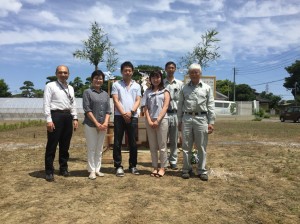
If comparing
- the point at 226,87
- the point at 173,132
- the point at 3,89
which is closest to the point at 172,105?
the point at 173,132

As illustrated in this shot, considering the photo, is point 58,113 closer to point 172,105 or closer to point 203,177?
point 172,105

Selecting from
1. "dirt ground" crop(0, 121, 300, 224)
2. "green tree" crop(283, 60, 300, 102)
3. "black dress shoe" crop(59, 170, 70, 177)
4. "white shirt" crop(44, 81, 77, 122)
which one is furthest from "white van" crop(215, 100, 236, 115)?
"white shirt" crop(44, 81, 77, 122)

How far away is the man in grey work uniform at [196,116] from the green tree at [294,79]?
207 feet

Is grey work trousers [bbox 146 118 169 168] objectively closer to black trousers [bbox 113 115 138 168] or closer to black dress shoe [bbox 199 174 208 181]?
black trousers [bbox 113 115 138 168]

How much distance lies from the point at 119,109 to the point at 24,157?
3422 mm

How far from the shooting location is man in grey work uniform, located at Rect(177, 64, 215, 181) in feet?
17.3

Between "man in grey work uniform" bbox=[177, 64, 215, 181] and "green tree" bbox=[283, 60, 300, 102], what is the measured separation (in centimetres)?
6305

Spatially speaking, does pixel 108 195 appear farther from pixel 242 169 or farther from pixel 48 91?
pixel 242 169

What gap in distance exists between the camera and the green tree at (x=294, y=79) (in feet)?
210

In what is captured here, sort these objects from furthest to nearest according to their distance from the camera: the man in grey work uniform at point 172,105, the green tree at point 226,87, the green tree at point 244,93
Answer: the green tree at point 226,87 → the green tree at point 244,93 → the man in grey work uniform at point 172,105

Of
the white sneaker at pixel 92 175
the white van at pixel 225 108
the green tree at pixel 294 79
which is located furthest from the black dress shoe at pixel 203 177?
the green tree at pixel 294 79

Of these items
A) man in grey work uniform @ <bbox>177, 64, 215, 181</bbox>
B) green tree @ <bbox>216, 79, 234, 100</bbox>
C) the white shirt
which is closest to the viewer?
the white shirt

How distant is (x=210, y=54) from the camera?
7.54m

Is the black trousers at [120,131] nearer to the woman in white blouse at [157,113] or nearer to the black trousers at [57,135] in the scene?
the woman in white blouse at [157,113]
